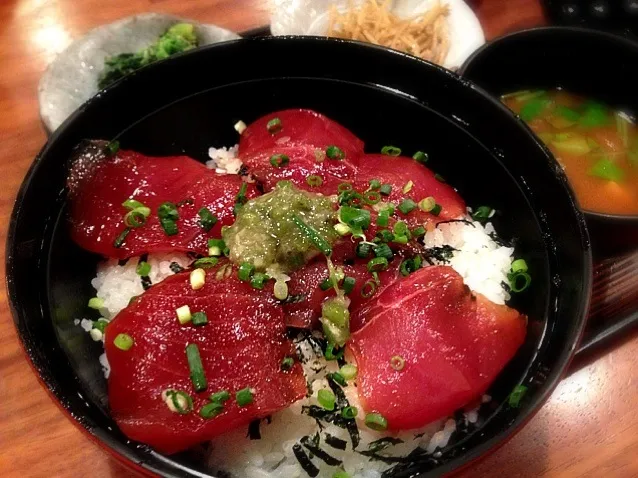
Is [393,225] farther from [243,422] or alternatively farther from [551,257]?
[243,422]

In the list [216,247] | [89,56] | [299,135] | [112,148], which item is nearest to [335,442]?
[216,247]

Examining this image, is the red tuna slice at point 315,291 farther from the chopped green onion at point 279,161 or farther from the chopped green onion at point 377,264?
the chopped green onion at point 279,161

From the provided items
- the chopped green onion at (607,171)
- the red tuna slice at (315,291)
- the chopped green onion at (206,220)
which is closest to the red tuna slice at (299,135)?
the chopped green onion at (206,220)

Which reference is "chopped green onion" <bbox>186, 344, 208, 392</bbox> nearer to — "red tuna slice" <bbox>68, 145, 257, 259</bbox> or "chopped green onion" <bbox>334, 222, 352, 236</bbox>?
"red tuna slice" <bbox>68, 145, 257, 259</bbox>

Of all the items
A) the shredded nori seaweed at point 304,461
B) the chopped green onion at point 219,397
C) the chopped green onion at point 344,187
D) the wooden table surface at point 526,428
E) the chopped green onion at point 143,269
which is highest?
the chopped green onion at point 344,187

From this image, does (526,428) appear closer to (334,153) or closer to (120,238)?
(334,153)

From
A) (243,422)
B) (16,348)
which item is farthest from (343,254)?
(16,348)
